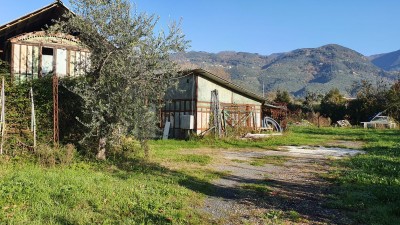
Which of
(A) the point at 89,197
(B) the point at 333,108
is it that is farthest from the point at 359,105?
(A) the point at 89,197

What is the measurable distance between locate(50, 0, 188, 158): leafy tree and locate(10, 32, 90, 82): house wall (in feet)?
9.79

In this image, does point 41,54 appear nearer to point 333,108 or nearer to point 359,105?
point 359,105

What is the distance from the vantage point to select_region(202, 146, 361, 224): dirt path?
649 centimetres

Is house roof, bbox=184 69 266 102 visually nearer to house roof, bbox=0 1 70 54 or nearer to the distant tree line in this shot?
house roof, bbox=0 1 70 54

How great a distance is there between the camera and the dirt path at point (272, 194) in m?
6.49

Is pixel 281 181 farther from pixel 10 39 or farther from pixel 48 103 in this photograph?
pixel 10 39

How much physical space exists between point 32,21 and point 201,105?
10974 mm

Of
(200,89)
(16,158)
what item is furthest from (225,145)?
(16,158)

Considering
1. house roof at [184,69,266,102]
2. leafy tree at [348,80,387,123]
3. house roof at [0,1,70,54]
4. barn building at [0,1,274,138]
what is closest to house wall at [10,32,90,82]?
barn building at [0,1,274,138]

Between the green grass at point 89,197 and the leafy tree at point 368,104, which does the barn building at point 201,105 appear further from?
the leafy tree at point 368,104

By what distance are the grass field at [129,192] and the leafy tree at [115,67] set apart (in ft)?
4.08

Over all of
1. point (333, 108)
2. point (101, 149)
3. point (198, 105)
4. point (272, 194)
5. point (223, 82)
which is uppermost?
point (223, 82)

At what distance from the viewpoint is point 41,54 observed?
550 inches

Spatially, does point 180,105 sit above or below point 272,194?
above
